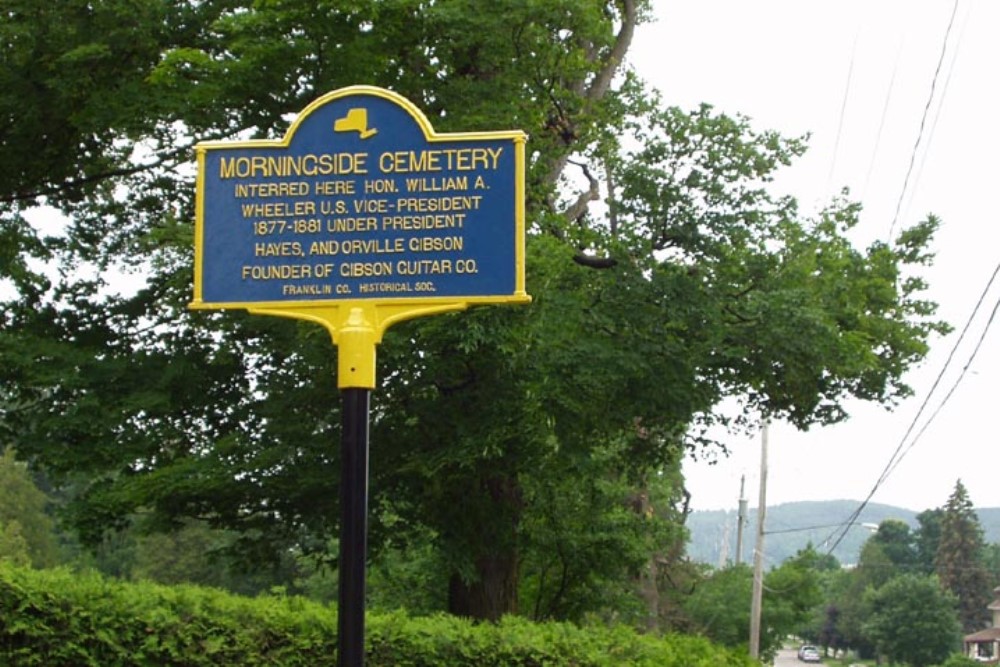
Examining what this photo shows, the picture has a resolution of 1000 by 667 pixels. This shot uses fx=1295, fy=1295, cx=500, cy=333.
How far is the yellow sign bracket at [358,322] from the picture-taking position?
707 cm

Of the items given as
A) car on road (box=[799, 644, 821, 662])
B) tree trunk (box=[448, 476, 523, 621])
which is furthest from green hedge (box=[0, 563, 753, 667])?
car on road (box=[799, 644, 821, 662])

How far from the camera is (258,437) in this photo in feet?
56.6

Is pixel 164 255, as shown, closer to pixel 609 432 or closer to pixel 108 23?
pixel 108 23

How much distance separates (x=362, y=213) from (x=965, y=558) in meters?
114

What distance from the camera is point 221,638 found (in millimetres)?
9547

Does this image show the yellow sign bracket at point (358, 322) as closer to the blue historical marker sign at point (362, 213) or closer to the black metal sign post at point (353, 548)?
the blue historical marker sign at point (362, 213)

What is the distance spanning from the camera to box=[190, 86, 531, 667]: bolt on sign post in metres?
7.19

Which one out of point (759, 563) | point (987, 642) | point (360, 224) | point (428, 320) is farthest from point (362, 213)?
point (987, 642)

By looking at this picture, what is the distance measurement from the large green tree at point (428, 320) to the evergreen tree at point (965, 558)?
100m

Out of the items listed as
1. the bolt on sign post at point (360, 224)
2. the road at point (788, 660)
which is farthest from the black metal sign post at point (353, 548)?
the road at point (788, 660)

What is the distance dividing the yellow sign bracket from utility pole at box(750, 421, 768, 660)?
30.2 metres

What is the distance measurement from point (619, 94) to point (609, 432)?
5.04m

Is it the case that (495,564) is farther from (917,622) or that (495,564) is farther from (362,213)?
(917,622)

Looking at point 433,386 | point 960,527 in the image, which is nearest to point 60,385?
point 433,386
